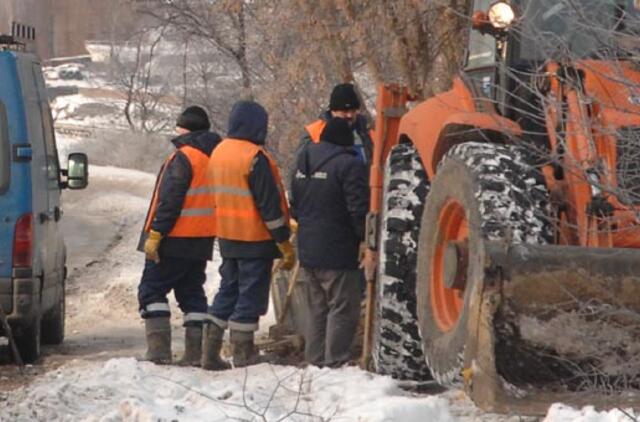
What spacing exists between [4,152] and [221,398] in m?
3.30

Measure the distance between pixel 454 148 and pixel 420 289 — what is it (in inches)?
28.6

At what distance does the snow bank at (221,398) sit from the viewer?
6371mm

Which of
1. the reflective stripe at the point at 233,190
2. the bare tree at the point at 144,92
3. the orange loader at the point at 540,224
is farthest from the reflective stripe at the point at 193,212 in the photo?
the bare tree at the point at 144,92

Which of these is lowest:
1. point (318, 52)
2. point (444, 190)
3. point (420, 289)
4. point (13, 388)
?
point (13, 388)

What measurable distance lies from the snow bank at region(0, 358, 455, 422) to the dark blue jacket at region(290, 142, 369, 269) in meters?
1.01

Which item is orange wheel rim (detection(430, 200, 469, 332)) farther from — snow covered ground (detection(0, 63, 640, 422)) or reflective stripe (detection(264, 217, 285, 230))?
reflective stripe (detection(264, 217, 285, 230))

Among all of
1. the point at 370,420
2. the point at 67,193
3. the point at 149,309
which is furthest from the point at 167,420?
the point at 67,193

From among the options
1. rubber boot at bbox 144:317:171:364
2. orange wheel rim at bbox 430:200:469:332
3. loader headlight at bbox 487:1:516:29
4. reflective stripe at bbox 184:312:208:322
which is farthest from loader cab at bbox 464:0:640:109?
rubber boot at bbox 144:317:171:364

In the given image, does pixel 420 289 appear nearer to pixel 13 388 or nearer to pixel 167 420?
pixel 167 420

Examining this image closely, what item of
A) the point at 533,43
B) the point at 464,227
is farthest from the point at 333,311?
the point at 533,43

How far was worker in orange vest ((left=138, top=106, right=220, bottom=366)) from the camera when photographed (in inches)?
357

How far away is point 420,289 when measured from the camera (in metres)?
6.70

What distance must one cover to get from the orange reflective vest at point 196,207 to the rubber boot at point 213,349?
68 cm

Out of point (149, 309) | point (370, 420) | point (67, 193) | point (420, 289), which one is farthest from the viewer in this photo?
point (67, 193)
